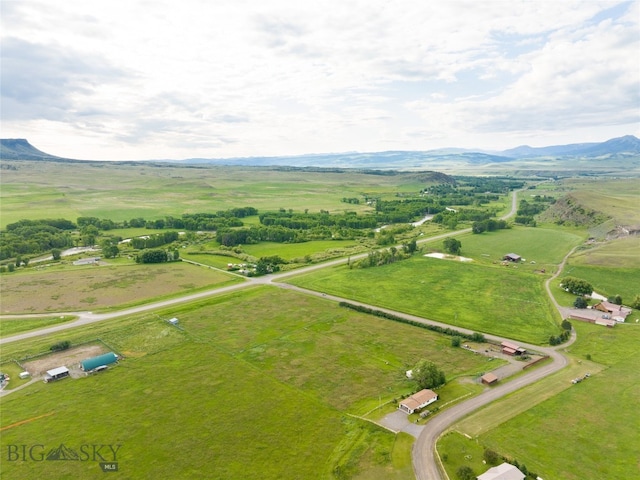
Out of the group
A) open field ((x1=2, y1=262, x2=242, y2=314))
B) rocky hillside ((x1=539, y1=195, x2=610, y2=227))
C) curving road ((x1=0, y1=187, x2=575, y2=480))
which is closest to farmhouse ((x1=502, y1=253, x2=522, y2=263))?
curving road ((x1=0, y1=187, x2=575, y2=480))

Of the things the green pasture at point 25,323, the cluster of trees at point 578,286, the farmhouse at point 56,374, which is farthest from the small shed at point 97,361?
the cluster of trees at point 578,286

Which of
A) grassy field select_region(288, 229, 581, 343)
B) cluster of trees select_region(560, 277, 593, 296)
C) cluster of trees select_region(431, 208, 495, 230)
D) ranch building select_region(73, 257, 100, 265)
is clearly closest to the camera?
grassy field select_region(288, 229, 581, 343)

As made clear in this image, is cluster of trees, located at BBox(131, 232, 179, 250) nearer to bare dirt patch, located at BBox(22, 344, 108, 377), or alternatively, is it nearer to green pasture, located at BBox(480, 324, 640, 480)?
bare dirt patch, located at BBox(22, 344, 108, 377)

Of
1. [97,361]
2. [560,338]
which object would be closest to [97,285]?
[97,361]

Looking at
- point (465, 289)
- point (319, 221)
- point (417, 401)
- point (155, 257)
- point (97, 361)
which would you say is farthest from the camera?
point (319, 221)

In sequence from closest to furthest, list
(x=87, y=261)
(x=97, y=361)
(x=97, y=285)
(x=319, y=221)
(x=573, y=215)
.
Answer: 1. (x=97, y=361)
2. (x=97, y=285)
3. (x=87, y=261)
4. (x=573, y=215)
5. (x=319, y=221)

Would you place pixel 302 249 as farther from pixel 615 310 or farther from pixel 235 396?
pixel 615 310

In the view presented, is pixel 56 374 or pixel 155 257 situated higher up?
pixel 155 257

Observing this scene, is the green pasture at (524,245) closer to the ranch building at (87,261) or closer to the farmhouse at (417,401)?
the farmhouse at (417,401)
